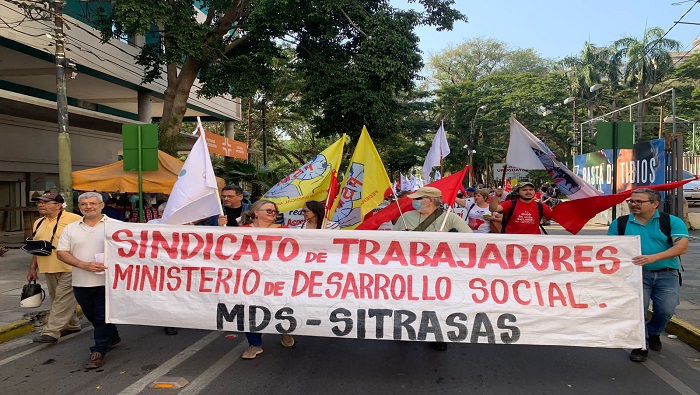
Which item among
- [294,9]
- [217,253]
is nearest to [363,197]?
[217,253]

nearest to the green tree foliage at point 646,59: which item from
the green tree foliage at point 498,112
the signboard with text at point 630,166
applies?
the green tree foliage at point 498,112

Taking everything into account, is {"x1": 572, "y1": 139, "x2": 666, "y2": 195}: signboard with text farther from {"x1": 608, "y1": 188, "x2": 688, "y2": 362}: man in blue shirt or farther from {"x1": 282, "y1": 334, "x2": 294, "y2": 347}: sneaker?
{"x1": 282, "y1": 334, "x2": 294, "y2": 347}: sneaker

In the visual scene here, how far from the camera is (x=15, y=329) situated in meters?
6.09

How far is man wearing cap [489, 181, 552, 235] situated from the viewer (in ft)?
20.0

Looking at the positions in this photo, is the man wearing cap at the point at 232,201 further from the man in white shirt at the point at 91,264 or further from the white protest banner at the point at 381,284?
the man in white shirt at the point at 91,264

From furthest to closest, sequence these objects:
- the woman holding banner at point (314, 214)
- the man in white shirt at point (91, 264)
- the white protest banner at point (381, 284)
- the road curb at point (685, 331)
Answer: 1. the woman holding banner at point (314, 214)
2. the road curb at point (685, 331)
3. the man in white shirt at point (91, 264)
4. the white protest banner at point (381, 284)

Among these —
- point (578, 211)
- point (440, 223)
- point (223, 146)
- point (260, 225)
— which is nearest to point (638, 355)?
point (578, 211)

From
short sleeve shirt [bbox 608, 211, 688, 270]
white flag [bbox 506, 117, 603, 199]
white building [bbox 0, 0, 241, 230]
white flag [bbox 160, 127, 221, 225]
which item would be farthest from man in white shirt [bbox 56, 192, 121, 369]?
white building [bbox 0, 0, 241, 230]

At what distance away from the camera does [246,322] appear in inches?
182

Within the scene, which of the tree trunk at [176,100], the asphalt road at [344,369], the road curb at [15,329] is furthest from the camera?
the tree trunk at [176,100]

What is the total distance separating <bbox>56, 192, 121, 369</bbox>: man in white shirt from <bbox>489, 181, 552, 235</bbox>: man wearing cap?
4.46 meters

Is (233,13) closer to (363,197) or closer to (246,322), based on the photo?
(363,197)

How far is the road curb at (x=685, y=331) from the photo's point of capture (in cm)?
543

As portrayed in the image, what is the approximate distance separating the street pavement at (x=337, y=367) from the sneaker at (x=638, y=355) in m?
0.06
